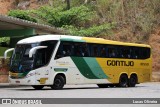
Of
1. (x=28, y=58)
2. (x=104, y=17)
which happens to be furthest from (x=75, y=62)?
(x=104, y=17)

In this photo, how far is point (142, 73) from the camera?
2992cm

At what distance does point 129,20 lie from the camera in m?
48.2

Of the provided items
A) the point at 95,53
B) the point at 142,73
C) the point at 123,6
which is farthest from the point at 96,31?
the point at 95,53

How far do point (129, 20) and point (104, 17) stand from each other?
3.06 m

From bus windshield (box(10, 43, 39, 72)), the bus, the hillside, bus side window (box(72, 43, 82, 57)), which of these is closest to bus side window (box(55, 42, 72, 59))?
the bus

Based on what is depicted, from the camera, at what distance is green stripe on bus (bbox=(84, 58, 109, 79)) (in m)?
25.8

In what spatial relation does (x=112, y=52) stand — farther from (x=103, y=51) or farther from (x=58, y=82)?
(x=58, y=82)

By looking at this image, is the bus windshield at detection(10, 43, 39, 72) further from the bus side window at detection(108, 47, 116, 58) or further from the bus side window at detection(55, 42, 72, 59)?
the bus side window at detection(108, 47, 116, 58)

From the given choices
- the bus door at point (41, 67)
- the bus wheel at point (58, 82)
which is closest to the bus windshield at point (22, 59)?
the bus door at point (41, 67)

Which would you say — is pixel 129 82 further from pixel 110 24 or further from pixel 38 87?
pixel 110 24

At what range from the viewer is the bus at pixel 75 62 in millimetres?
22922

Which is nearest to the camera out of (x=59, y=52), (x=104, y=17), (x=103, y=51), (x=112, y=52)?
(x=59, y=52)

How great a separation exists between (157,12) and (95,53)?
24060 millimetres

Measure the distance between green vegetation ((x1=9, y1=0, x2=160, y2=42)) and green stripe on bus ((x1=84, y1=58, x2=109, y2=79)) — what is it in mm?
15766
